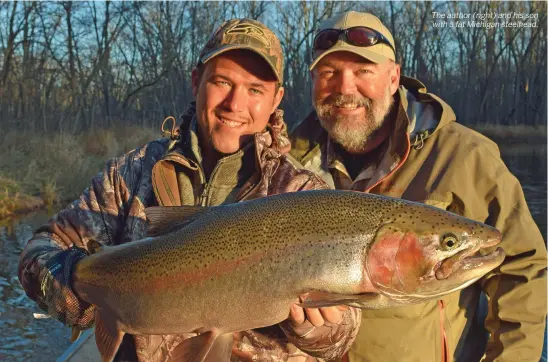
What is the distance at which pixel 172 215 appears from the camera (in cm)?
238

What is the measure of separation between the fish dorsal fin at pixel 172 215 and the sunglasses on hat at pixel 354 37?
179 centimetres

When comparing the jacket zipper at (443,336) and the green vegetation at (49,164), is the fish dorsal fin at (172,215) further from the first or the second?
the green vegetation at (49,164)

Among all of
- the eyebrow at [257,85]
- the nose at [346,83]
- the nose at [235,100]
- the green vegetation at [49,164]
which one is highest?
the nose at [346,83]

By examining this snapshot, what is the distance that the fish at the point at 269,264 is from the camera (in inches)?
80.7

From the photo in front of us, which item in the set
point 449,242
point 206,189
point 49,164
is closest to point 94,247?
point 206,189

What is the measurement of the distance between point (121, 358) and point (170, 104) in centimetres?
3131

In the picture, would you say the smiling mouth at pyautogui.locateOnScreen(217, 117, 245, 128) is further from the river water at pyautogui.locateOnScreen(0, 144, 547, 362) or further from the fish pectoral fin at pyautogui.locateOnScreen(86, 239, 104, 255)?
the river water at pyautogui.locateOnScreen(0, 144, 547, 362)

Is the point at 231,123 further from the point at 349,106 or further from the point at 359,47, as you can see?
the point at 359,47

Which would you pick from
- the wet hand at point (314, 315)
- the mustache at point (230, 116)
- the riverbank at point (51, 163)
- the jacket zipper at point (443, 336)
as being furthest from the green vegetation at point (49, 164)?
the wet hand at point (314, 315)

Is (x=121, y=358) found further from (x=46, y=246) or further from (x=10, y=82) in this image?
(x=10, y=82)

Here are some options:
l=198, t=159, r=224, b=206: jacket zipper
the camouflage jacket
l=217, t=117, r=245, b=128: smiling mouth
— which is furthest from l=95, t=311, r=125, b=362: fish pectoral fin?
l=217, t=117, r=245, b=128: smiling mouth

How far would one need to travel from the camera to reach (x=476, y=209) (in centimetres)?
322

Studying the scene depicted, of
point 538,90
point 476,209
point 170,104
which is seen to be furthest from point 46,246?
point 538,90

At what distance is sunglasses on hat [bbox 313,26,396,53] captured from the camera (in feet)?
11.8
